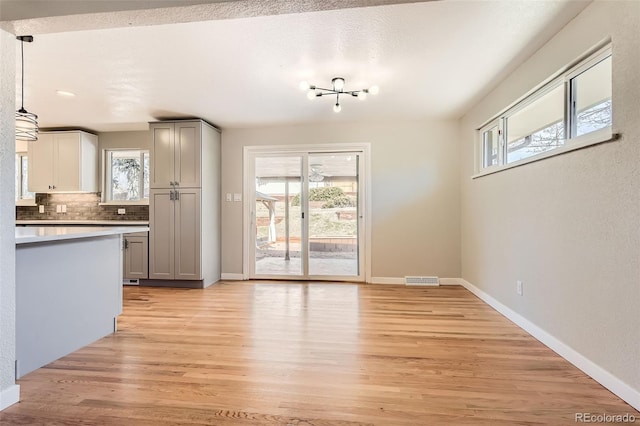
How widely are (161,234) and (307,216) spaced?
207 centimetres

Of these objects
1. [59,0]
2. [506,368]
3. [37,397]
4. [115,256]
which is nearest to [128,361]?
[37,397]

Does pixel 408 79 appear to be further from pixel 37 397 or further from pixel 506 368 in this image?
pixel 37 397

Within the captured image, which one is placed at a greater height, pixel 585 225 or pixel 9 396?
pixel 585 225

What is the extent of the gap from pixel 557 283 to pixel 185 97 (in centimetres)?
391

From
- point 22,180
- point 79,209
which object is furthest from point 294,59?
point 22,180

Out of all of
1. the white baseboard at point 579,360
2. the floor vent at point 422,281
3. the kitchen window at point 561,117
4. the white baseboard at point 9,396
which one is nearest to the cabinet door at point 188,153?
the white baseboard at point 9,396

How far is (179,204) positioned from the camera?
4402 millimetres

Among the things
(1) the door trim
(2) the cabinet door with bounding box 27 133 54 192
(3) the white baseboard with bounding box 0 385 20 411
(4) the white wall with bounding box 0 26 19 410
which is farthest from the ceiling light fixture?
(2) the cabinet door with bounding box 27 133 54 192

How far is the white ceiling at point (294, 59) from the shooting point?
2129 millimetres

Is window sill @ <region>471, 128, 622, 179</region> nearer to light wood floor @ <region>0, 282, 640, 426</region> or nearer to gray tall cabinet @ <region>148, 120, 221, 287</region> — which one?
light wood floor @ <region>0, 282, 640, 426</region>

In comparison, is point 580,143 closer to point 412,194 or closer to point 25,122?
point 412,194

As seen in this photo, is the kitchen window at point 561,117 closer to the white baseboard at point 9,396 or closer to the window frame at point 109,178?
the white baseboard at point 9,396

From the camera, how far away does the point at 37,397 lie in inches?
69.6

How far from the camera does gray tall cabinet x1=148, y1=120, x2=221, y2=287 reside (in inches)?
172
